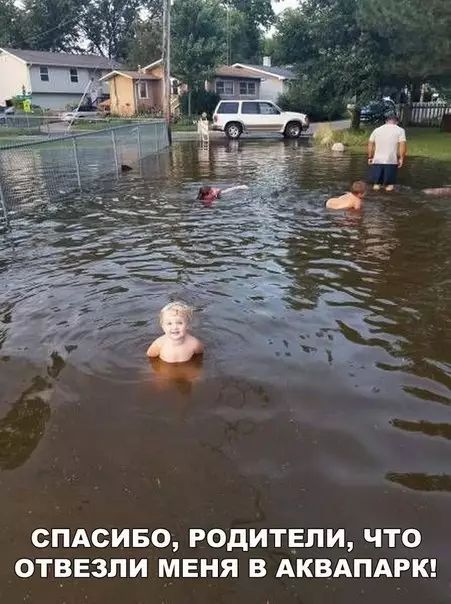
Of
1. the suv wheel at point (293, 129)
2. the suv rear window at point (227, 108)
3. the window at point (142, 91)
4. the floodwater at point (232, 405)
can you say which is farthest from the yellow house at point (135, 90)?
the floodwater at point (232, 405)

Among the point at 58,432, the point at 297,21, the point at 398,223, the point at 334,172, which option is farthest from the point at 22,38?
the point at 58,432

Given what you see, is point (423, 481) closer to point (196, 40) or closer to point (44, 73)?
point (196, 40)

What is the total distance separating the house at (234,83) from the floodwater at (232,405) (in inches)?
1677

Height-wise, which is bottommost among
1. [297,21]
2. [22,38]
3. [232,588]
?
[232,588]

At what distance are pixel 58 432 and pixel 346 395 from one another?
2207 mm

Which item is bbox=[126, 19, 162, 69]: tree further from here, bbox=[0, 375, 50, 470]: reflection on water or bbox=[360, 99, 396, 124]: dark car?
bbox=[0, 375, 50, 470]: reflection on water

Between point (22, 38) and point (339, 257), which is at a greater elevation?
point (22, 38)

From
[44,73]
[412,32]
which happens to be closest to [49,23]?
[44,73]

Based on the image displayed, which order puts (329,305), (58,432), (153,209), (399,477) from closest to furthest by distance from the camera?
(399,477), (58,432), (329,305), (153,209)

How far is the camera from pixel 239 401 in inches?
161

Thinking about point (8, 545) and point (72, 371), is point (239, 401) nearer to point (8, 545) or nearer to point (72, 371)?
point (72, 371)

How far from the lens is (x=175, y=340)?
173 inches

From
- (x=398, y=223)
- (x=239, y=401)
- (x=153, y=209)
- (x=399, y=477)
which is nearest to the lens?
(x=399, y=477)

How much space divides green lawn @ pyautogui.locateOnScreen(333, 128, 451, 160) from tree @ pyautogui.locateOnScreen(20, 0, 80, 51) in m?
55.6
